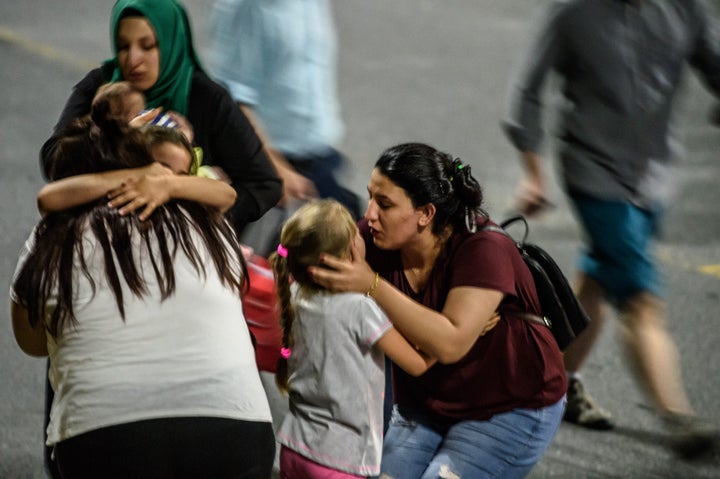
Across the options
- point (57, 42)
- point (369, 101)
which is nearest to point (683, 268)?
point (369, 101)

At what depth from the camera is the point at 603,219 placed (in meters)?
4.30

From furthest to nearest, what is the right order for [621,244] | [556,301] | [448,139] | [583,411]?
[448,139] → [583,411] → [621,244] → [556,301]

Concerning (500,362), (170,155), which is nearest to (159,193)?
(170,155)

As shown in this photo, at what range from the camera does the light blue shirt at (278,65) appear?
442cm

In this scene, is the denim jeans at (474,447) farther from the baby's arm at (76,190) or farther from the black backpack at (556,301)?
the baby's arm at (76,190)

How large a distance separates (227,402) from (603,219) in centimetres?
204

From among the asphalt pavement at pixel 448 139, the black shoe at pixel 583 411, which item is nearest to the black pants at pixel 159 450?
the asphalt pavement at pixel 448 139

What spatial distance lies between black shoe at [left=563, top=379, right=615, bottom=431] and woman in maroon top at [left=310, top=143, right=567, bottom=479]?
107 centimetres

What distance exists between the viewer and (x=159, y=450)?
2672 mm

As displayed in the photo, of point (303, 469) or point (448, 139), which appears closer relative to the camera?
point (303, 469)

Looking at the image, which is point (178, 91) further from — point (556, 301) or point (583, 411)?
point (583, 411)

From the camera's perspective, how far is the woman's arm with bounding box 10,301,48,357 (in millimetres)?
2789

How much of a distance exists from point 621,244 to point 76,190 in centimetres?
226

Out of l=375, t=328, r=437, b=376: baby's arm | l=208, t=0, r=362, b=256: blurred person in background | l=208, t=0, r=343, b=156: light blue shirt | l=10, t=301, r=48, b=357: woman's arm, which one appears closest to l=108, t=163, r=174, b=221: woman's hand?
l=10, t=301, r=48, b=357: woman's arm
